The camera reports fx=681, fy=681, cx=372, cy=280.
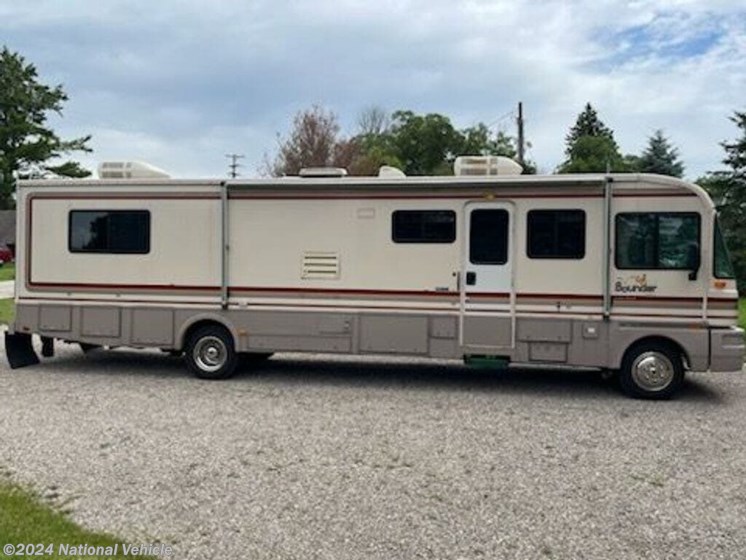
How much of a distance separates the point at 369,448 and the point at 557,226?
3.72 metres

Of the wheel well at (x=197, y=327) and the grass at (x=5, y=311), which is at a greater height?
the wheel well at (x=197, y=327)

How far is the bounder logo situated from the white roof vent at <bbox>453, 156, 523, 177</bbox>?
71.0 inches

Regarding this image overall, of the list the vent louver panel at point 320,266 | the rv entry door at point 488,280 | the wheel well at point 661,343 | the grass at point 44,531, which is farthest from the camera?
the vent louver panel at point 320,266

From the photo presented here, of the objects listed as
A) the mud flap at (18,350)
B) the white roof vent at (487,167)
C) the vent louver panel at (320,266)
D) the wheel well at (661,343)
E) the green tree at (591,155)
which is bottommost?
the mud flap at (18,350)

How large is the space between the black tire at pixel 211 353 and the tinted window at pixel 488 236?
3.34m

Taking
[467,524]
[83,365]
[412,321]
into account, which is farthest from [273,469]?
[83,365]

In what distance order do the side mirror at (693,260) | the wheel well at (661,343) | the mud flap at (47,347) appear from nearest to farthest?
the side mirror at (693,260) → the wheel well at (661,343) → the mud flap at (47,347)

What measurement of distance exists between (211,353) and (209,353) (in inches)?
1.0

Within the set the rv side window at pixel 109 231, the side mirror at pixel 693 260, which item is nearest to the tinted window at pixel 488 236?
the side mirror at pixel 693 260

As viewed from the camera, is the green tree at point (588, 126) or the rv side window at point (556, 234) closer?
the rv side window at point (556, 234)

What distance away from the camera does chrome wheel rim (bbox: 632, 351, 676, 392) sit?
786cm

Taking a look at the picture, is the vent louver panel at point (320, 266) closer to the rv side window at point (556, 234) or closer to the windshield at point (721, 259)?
the rv side window at point (556, 234)

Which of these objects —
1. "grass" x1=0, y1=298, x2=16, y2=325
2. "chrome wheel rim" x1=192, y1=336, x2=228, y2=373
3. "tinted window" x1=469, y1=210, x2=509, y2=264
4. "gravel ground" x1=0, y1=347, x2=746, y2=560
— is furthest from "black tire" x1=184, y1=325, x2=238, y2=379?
"grass" x1=0, y1=298, x2=16, y2=325

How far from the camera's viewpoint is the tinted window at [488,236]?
8.20 metres
